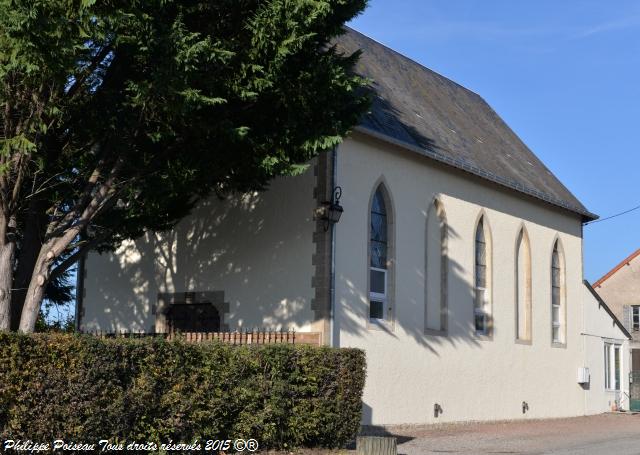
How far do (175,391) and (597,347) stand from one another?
18.6 m

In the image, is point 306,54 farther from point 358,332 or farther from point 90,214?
point 358,332

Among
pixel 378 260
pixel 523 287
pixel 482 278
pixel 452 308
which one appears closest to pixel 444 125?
pixel 482 278

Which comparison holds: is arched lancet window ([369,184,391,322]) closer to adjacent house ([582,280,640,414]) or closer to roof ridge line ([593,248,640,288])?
adjacent house ([582,280,640,414])

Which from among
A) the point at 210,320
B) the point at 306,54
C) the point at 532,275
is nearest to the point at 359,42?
the point at 532,275

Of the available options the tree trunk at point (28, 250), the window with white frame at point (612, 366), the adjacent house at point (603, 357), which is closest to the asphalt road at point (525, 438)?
the adjacent house at point (603, 357)

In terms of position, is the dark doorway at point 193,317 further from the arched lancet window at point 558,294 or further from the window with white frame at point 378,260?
the arched lancet window at point 558,294

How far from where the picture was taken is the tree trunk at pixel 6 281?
40.9ft

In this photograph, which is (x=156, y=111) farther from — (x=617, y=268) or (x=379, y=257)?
(x=617, y=268)

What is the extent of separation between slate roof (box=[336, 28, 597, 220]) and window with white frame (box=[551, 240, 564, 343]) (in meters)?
1.52

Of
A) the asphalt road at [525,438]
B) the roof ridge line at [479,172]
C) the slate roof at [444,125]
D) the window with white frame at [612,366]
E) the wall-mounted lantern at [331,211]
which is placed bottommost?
the asphalt road at [525,438]

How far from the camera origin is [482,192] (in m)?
22.2

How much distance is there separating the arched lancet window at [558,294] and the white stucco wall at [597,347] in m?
1.33

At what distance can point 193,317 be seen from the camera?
18641 millimetres

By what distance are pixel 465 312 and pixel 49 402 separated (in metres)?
12.1
